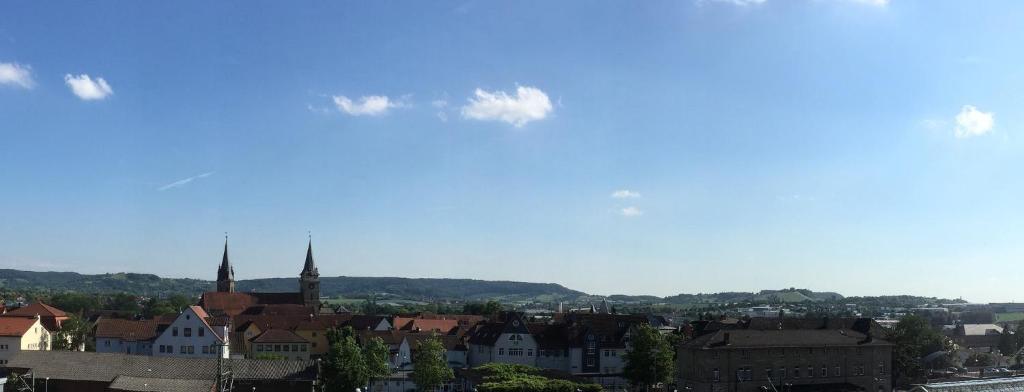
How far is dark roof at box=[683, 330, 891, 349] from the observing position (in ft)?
204

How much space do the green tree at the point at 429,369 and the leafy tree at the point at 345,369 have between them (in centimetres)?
528

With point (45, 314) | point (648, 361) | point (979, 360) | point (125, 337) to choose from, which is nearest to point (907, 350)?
point (648, 361)

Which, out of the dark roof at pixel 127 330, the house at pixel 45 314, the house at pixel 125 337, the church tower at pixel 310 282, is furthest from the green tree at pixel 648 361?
the church tower at pixel 310 282

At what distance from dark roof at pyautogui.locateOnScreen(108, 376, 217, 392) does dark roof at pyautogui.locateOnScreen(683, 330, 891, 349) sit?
1317 inches

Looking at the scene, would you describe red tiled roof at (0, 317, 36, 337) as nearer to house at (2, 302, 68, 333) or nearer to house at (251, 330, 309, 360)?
house at (2, 302, 68, 333)

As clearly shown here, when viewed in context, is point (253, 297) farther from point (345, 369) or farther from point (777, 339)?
point (777, 339)

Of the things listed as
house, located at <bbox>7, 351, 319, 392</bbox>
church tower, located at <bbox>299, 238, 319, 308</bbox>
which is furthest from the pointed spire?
house, located at <bbox>7, 351, 319, 392</bbox>

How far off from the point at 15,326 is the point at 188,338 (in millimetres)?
15759

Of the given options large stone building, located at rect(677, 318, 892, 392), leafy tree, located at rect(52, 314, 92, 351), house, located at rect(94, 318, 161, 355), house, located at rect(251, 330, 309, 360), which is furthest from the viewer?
house, located at rect(94, 318, 161, 355)

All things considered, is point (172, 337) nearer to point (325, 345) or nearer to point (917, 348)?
point (325, 345)

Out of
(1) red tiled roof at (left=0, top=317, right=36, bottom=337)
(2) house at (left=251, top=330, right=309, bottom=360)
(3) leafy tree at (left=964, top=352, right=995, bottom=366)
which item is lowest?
(3) leafy tree at (left=964, top=352, right=995, bottom=366)

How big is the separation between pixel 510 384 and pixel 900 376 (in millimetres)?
42352

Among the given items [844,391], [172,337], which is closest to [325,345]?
[172,337]

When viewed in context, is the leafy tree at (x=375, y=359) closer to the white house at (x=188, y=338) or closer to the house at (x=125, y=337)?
the white house at (x=188, y=338)
